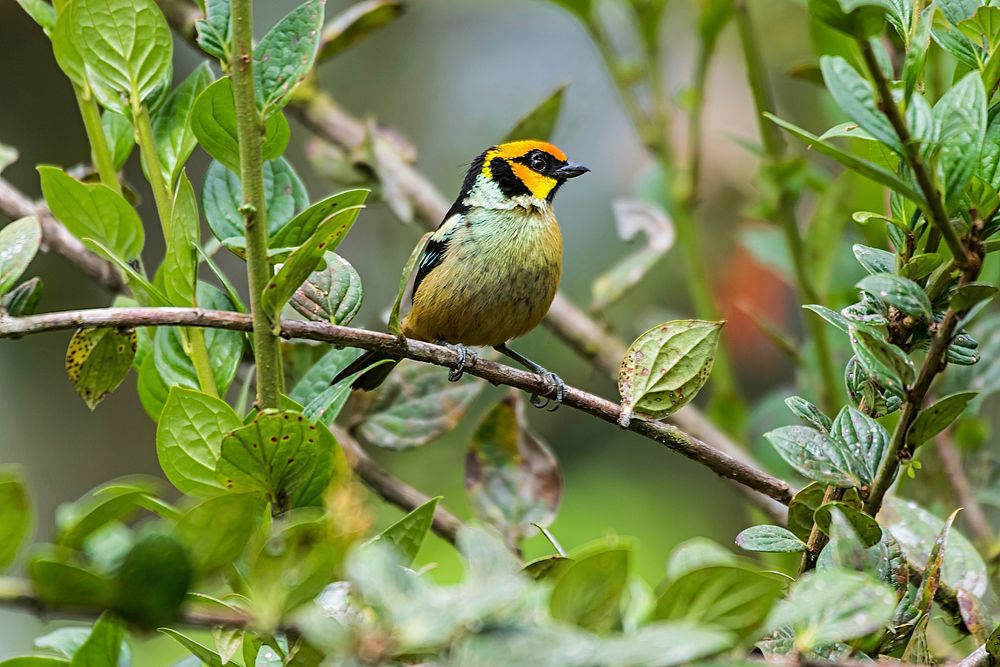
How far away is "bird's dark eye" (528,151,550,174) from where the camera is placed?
3.46m

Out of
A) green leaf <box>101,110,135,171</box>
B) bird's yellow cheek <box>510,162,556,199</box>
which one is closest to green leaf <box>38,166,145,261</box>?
green leaf <box>101,110,135,171</box>

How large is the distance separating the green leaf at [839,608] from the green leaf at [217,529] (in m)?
0.45

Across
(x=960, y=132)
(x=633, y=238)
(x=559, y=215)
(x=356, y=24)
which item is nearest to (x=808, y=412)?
(x=960, y=132)

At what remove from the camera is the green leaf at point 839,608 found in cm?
88

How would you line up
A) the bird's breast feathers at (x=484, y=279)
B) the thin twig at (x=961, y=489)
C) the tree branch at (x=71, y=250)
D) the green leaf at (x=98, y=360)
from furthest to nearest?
the bird's breast feathers at (x=484, y=279) < the thin twig at (x=961, y=489) < the tree branch at (x=71, y=250) < the green leaf at (x=98, y=360)

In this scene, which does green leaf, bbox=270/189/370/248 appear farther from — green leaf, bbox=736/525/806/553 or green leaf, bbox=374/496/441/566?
green leaf, bbox=736/525/806/553

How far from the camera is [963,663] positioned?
3.52 feet

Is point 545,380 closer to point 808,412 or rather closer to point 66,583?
point 808,412

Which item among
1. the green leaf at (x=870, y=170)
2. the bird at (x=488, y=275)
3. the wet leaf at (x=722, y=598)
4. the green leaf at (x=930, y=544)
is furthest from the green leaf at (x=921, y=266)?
the bird at (x=488, y=275)

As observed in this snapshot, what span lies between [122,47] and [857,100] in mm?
981

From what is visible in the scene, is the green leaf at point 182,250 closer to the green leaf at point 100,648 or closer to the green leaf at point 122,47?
the green leaf at point 122,47

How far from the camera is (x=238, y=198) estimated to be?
62.2 inches

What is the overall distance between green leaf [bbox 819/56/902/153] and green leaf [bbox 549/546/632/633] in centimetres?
46

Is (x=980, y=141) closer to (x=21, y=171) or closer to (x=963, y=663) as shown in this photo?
(x=963, y=663)
